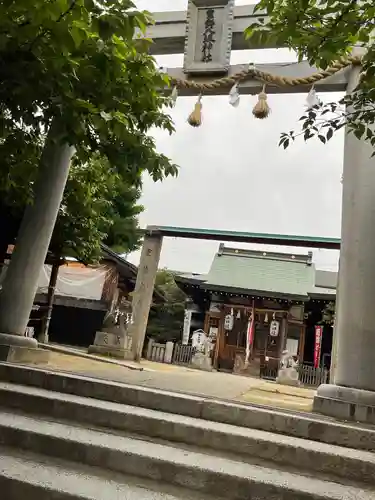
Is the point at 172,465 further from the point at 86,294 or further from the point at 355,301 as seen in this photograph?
the point at 86,294

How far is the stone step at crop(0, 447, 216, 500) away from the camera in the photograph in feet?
7.48

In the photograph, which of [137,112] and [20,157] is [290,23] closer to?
[137,112]

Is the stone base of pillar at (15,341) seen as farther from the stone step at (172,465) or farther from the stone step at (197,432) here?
the stone step at (172,465)

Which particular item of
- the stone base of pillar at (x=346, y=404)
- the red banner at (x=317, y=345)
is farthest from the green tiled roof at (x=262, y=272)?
the stone base of pillar at (x=346, y=404)

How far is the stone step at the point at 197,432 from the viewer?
2609 mm

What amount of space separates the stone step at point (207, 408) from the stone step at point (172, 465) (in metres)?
0.40

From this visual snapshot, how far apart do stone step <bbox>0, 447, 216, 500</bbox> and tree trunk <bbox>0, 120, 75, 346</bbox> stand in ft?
6.51

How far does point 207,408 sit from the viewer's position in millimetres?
3172

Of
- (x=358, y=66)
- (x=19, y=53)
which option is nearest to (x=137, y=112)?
(x=19, y=53)

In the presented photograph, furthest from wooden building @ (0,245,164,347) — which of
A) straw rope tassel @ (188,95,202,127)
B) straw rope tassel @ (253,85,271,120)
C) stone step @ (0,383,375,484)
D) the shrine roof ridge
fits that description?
stone step @ (0,383,375,484)

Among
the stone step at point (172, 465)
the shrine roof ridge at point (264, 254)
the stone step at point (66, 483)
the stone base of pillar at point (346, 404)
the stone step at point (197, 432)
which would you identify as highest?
the shrine roof ridge at point (264, 254)

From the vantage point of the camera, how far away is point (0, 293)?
4.60 metres

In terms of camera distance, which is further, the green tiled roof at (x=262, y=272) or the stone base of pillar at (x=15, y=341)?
the green tiled roof at (x=262, y=272)

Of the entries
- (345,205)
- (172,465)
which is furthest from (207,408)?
(345,205)
